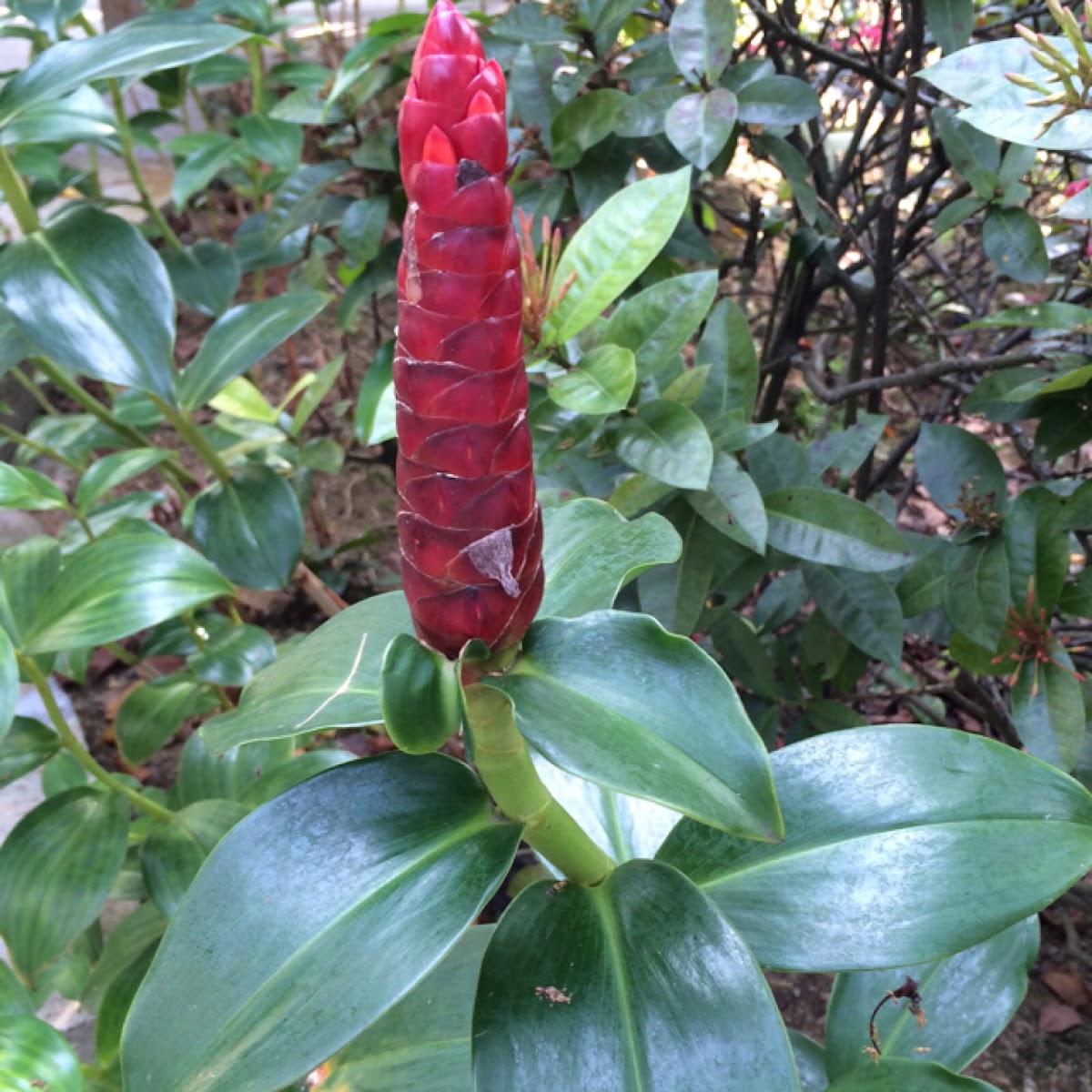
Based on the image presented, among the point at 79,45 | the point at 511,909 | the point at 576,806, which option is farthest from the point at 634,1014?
the point at 79,45

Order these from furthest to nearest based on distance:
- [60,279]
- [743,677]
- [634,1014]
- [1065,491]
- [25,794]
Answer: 1. [25,794]
2. [743,677]
3. [1065,491]
4. [60,279]
5. [634,1014]

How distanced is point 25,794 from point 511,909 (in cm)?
173

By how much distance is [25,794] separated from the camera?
6.51ft

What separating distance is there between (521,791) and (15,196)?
106 centimetres

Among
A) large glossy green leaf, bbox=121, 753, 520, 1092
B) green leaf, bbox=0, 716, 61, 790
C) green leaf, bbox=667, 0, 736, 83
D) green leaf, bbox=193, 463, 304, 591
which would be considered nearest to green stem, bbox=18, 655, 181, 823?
green leaf, bbox=0, 716, 61, 790

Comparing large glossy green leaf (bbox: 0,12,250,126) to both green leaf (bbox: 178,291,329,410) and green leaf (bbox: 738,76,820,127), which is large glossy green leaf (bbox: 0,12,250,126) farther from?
green leaf (bbox: 738,76,820,127)

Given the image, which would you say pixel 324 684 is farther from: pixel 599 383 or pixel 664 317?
pixel 664 317

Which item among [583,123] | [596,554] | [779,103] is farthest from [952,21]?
[596,554]

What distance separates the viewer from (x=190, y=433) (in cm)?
131

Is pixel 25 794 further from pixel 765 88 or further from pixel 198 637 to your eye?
pixel 765 88

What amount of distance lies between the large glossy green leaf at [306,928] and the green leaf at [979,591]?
2.47ft

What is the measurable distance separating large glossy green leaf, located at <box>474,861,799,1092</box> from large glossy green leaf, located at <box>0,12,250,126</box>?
105 centimetres

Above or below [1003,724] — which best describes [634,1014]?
above

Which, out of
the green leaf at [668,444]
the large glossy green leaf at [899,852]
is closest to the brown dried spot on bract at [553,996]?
the large glossy green leaf at [899,852]
